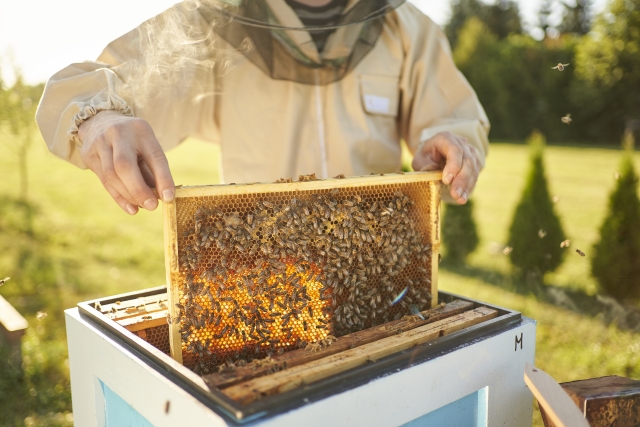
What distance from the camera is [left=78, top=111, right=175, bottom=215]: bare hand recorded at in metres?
1.50

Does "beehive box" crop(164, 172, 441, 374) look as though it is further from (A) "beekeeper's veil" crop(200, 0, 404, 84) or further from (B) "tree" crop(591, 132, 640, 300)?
(B) "tree" crop(591, 132, 640, 300)

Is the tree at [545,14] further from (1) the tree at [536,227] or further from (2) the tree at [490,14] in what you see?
(1) the tree at [536,227]

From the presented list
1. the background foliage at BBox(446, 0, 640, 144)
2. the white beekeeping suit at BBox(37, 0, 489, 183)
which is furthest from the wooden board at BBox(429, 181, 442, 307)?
the background foliage at BBox(446, 0, 640, 144)

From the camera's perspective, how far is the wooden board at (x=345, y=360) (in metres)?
1.31

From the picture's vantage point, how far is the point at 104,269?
7.77 meters

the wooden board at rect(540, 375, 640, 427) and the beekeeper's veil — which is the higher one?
the beekeeper's veil

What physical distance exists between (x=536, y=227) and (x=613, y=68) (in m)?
13.7

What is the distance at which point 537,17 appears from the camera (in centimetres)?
3809

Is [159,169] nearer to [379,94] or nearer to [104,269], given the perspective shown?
[379,94]

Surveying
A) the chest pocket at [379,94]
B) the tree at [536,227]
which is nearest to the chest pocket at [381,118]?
the chest pocket at [379,94]

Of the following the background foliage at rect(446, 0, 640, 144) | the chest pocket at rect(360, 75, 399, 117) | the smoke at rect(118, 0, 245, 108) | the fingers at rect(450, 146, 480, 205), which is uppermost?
the background foliage at rect(446, 0, 640, 144)

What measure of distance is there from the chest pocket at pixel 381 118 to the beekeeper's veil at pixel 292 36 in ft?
0.89

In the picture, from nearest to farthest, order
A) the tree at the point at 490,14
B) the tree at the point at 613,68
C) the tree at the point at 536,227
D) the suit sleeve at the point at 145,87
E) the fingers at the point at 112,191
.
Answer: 1. the fingers at the point at 112,191
2. the suit sleeve at the point at 145,87
3. the tree at the point at 536,227
4. the tree at the point at 613,68
5. the tree at the point at 490,14

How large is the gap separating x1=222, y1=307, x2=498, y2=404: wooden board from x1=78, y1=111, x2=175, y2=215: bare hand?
61 centimetres
